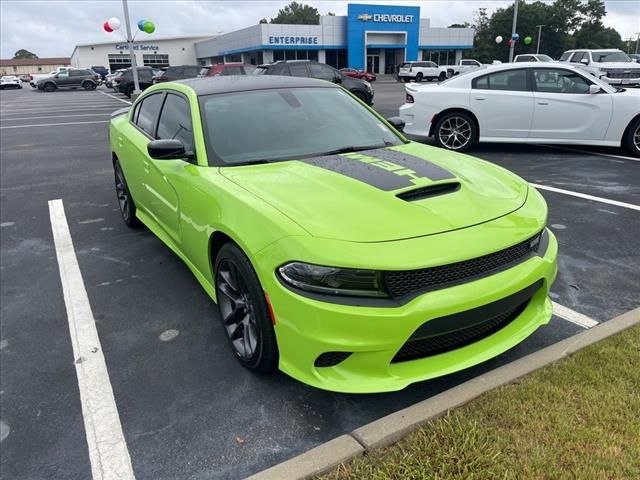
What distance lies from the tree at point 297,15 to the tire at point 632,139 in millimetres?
105990

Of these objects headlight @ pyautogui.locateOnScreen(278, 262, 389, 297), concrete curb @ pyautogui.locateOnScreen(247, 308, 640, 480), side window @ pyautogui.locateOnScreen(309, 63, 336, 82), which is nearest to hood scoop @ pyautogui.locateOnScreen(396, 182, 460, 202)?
Answer: headlight @ pyautogui.locateOnScreen(278, 262, 389, 297)

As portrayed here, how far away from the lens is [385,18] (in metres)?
53.2

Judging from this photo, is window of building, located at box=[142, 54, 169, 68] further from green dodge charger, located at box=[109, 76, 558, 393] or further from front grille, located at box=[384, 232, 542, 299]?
front grille, located at box=[384, 232, 542, 299]

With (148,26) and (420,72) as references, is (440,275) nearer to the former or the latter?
(148,26)

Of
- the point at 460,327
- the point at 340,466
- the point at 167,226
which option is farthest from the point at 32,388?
the point at 460,327

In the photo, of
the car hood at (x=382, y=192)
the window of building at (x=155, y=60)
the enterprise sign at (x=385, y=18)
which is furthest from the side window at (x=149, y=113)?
the window of building at (x=155, y=60)

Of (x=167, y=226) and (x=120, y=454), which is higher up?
(x=167, y=226)

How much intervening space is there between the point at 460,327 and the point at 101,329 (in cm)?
245

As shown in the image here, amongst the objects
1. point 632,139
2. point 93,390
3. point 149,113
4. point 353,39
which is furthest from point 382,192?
point 353,39

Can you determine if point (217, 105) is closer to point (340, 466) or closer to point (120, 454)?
point (120, 454)

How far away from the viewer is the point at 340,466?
2.10 m

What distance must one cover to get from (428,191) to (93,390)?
2.18m

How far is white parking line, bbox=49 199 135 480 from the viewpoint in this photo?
2.29 m

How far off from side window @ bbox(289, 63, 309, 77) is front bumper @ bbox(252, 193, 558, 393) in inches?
630
